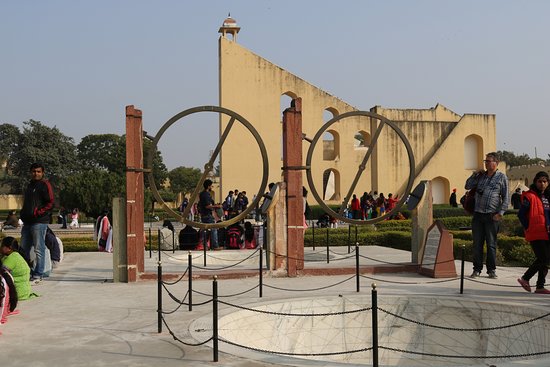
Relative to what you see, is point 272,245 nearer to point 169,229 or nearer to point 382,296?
point 382,296

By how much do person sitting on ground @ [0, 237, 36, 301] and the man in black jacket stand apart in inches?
43.7

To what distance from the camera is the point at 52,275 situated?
9414 millimetres

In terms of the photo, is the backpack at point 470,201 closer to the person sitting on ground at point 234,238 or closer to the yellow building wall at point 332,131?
the person sitting on ground at point 234,238

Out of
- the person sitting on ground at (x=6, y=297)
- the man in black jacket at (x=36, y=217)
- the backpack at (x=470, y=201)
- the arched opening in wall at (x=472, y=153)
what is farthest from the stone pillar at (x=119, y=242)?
the arched opening in wall at (x=472, y=153)

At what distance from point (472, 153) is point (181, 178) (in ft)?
116

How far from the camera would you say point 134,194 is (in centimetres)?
861

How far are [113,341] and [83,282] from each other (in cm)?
380

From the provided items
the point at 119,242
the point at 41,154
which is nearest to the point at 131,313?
the point at 119,242

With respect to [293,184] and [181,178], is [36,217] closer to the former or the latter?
[293,184]

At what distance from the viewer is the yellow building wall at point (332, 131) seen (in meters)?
27.4

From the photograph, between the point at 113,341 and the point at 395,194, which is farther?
the point at 395,194

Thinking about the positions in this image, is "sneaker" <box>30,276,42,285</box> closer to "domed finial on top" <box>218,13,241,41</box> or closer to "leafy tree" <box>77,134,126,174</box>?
"domed finial on top" <box>218,13,241,41</box>

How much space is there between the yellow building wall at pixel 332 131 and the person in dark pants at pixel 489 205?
1902 centimetres

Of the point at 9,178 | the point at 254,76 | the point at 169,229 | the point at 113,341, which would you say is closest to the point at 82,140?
the point at 9,178
